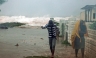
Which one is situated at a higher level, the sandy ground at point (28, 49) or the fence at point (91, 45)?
the fence at point (91, 45)

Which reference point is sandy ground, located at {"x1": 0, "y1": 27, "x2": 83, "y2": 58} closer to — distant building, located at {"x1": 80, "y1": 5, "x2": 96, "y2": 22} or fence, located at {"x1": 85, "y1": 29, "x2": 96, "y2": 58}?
fence, located at {"x1": 85, "y1": 29, "x2": 96, "y2": 58}

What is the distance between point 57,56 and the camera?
9227 mm

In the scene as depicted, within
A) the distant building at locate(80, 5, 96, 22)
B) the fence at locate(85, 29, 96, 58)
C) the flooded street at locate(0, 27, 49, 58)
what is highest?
the distant building at locate(80, 5, 96, 22)

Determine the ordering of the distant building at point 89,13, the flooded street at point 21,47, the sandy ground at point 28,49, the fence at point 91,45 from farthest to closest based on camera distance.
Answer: the distant building at point 89,13
the flooded street at point 21,47
the sandy ground at point 28,49
the fence at point 91,45

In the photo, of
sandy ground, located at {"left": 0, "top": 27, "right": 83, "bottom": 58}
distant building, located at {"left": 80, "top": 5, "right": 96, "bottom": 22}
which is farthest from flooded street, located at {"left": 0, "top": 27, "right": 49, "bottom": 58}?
distant building, located at {"left": 80, "top": 5, "right": 96, "bottom": 22}

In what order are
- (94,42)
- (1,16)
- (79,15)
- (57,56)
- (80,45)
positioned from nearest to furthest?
1. (94,42)
2. (80,45)
3. (57,56)
4. (79,15)
5. (1,16)

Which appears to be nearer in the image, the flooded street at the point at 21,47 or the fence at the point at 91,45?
the fence at the point at 91,45

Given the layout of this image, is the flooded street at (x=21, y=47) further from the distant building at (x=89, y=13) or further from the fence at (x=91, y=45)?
the distant building at (x=89, y=13)

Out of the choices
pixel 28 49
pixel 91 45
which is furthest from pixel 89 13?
pixel 91 45

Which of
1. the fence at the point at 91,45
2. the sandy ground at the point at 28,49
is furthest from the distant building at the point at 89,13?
the fence at the point at 91,45

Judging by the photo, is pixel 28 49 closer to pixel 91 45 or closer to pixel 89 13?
pixel 91 45

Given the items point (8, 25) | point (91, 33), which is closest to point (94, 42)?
point (91, 33)

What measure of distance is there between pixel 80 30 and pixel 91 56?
0.99 metres

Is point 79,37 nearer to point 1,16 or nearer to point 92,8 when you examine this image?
point 92,8
